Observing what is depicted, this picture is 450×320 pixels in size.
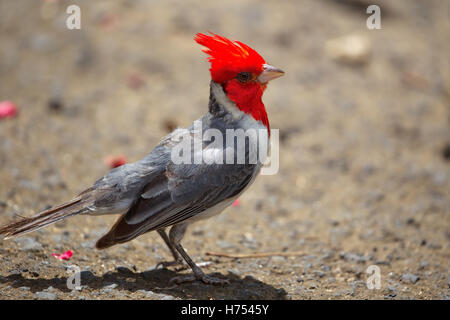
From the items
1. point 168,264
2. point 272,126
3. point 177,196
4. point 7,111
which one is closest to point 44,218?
point 177,196

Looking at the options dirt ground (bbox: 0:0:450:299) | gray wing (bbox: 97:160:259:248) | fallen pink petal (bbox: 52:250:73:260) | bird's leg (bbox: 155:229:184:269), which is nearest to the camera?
gray wing (bbox: 97:160:259:248)

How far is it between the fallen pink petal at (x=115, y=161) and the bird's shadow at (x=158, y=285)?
66.7 inches

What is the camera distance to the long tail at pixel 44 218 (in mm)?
3805

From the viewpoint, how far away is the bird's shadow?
3.78 m

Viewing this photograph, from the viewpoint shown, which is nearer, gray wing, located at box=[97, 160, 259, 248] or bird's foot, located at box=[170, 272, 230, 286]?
gray wing, located at box=[97, 160, 259, 248]

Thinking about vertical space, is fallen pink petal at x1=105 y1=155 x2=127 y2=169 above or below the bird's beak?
below

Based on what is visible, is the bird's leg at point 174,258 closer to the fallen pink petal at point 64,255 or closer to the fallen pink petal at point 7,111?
the fallen pink petal at point 64,255

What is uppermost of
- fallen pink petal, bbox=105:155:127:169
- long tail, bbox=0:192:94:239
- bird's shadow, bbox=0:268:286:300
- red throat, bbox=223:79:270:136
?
red throat, bbox=223:79:270:136

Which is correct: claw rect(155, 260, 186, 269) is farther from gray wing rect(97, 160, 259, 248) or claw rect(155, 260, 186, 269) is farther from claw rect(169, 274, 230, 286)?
gray wing rect(97, 160, 259, 248)

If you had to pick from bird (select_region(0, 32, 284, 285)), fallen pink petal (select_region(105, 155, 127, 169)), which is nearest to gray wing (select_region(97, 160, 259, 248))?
bird (select_region(0, 32, 284, 285))

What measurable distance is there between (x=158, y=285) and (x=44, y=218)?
1.02 metres

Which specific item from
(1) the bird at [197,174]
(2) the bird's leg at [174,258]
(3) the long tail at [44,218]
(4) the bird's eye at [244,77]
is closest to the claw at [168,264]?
(2) the bird's leg at [174,258]
